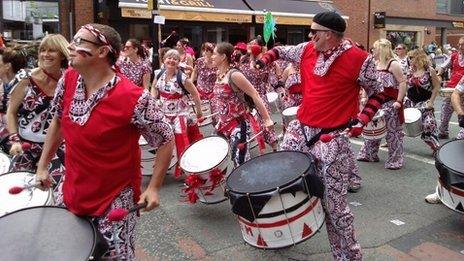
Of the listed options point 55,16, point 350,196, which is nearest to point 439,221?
point 350,196

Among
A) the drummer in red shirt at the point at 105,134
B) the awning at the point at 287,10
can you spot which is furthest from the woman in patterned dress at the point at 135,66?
the awning at the point at 287,10

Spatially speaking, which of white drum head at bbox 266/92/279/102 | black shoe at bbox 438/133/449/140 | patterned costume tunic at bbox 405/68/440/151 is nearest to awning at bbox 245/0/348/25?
white drum head at bbox 266/92/279/102

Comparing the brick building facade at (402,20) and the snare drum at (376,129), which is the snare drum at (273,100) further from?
the brick building facade at (402,20)

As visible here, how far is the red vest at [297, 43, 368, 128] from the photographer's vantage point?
10.6 ft

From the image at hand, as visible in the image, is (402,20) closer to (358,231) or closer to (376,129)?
(376,129)

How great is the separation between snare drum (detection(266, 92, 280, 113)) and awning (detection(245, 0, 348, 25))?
10168 mm

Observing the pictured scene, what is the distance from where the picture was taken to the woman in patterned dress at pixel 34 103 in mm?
3520

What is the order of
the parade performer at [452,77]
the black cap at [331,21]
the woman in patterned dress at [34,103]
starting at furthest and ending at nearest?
the parade performer at [452,77] → the woman in patterned dress at [34,103] → the black cap at [331,21]

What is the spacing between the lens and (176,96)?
5.73 m

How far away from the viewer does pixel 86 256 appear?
6.55 ft

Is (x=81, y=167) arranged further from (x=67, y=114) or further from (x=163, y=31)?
(x=163, y=31)

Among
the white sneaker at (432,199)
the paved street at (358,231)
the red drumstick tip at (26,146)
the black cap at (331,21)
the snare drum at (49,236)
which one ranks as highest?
the black cap at (331,21)

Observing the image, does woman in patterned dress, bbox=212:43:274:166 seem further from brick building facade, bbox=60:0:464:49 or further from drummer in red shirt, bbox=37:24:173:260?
brick building facade, bbox=60:0:464:49

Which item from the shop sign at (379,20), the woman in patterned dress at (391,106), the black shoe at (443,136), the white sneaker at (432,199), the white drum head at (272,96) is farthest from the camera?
the shop sign at (379,20)
